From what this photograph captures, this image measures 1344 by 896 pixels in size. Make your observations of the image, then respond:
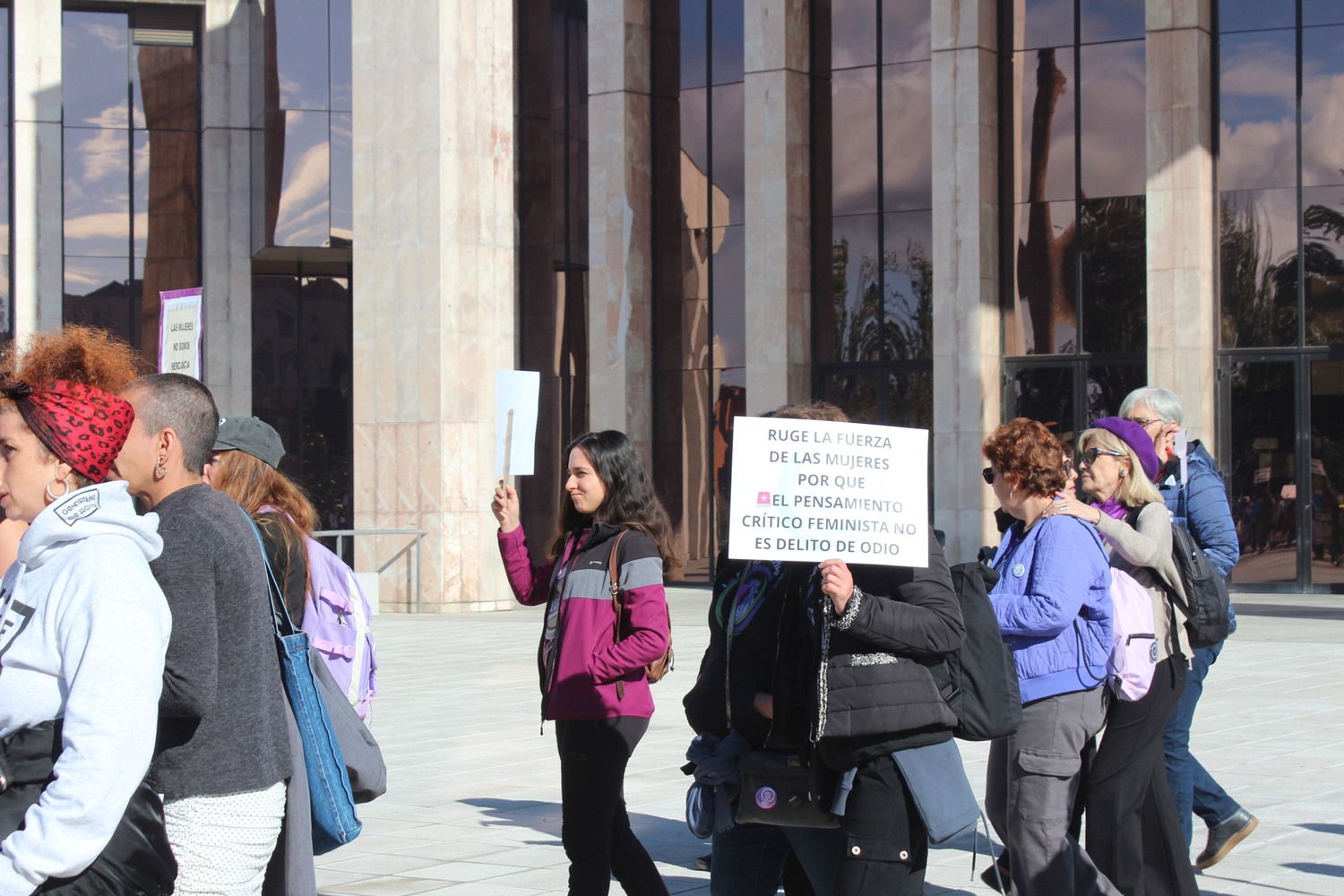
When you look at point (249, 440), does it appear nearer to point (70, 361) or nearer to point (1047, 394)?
point (70, 361)

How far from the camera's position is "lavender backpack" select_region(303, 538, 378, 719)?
18.8 ft

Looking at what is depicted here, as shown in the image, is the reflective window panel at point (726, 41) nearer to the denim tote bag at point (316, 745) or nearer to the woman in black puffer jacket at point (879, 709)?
the woman in black puffer jacket at point (879, 709)

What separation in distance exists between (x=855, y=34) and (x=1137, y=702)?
73.2ft

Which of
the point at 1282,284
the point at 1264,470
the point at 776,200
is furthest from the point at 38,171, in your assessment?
the point at 1264,470

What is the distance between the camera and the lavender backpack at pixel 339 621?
5.74 metres

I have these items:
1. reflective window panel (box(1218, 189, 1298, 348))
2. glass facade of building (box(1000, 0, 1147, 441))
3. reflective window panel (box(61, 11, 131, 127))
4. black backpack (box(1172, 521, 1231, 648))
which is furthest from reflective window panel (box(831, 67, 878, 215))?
black backpack (box(1172, 521, 1231, 648))

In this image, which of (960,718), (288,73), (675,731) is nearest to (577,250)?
(288,73)

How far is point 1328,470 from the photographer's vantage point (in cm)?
2444

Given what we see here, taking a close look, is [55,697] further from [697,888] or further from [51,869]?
[697,888]

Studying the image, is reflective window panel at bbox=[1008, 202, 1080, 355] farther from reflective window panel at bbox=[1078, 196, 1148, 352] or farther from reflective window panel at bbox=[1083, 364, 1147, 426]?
reflective window panel at bbox=[1083, 364, 1147, 426]

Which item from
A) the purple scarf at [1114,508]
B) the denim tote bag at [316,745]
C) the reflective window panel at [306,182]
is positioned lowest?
the denim tote bag at [316,745]

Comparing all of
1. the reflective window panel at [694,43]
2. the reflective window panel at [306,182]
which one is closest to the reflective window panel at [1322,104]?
the reflective window panel at [694,43]

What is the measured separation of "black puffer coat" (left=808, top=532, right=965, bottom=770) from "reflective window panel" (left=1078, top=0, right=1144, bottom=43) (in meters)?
22.3

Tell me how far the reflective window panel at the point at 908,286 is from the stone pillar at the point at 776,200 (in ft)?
4.28
